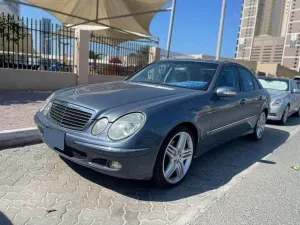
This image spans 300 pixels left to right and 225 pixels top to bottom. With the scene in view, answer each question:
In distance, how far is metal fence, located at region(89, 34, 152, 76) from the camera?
11.0 metres

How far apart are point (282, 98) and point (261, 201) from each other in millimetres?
5668

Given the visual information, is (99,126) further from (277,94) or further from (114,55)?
(114,55)

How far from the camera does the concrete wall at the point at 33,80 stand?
849 centimetres

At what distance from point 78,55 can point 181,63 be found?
252 inches

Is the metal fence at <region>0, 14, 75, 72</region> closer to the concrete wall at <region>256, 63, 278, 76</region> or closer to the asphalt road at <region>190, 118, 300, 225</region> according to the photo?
the asphalt road at <region>190, 118, 300, 225</region>

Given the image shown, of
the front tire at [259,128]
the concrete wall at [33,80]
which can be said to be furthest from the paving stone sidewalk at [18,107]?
the front tire at [259,128]

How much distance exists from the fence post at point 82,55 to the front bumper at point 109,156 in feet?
24.8

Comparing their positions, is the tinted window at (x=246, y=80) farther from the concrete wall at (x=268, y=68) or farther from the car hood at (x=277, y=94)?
the concrete wall at (x=268, y=68)

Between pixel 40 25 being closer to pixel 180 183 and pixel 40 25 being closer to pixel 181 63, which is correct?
pixel 181 63

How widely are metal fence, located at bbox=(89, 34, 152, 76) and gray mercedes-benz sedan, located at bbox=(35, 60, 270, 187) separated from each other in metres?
6.83

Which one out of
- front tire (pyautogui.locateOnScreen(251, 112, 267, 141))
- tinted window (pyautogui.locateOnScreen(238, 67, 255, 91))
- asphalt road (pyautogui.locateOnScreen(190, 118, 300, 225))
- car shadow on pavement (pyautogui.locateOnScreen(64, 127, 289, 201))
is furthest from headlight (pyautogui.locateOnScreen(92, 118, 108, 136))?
front tire (pyautogui.locateOnScreen(251, 112, 267, 141))

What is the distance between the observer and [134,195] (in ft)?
10.4

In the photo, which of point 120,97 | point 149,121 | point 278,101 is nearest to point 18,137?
point 120,97

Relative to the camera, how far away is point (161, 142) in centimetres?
299
